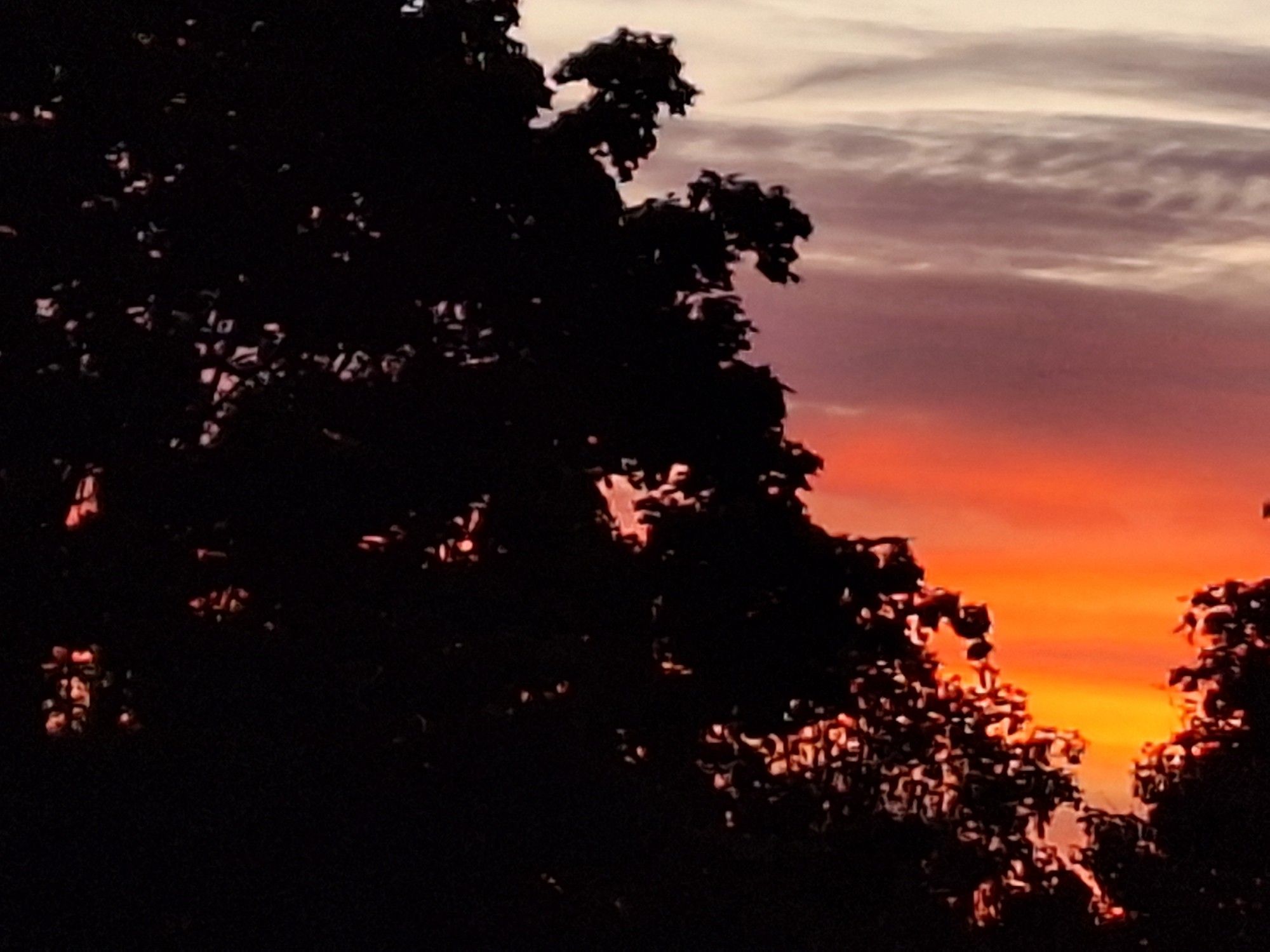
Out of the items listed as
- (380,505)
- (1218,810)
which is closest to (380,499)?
(380,505)

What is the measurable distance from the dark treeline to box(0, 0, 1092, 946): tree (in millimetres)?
39

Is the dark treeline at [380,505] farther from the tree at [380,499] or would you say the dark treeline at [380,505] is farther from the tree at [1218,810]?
the tree at [1218,810]

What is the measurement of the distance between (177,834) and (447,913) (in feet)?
9.17

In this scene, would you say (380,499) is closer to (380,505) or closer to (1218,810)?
(380,505)

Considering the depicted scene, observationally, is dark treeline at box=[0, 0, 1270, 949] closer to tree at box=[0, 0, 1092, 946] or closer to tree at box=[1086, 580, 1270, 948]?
tree at box=[0, 0, 1092, 946]

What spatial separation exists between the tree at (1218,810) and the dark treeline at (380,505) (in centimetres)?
2724

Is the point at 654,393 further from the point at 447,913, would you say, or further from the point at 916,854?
the point at 916,854

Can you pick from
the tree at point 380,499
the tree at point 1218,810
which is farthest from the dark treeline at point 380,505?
the tree at point 1218,810

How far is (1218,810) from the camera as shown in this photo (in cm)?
5575

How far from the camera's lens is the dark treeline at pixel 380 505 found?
25828 millimetres

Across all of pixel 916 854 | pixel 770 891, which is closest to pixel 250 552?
pixel 770 891

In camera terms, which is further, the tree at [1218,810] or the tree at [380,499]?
the tree at [1218,810]

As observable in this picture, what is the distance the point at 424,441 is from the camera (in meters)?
26.7

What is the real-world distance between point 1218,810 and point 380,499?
33220mm
